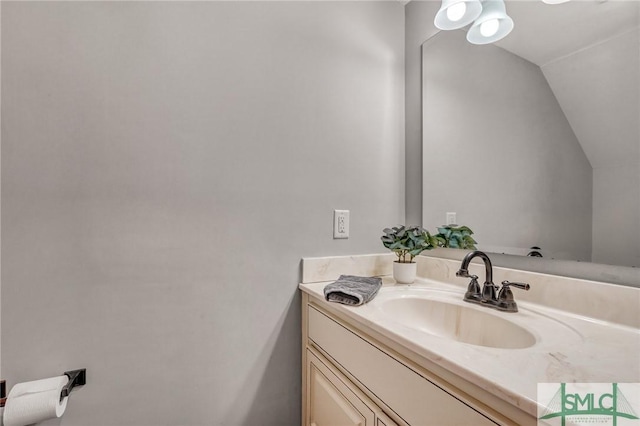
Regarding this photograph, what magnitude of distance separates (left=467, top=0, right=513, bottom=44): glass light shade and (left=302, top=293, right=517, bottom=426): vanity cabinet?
3.82 ft

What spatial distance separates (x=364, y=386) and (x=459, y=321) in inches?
15.0

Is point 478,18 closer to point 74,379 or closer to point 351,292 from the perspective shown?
point 351,292

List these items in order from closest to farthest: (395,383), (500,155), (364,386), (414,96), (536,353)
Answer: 1. (536,353)
2. (395,383)
3. (364,386)
4. (500,155)
5. (414,96)

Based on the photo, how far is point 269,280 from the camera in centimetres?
115

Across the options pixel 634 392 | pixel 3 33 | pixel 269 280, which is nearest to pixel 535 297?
pixel 634 392

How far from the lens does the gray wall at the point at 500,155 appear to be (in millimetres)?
921

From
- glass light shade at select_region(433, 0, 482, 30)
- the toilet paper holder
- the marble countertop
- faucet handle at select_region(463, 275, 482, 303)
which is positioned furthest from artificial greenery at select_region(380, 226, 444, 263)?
the toilet paper holder

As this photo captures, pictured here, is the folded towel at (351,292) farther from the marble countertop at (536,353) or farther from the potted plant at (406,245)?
the potted plant at (406,245)

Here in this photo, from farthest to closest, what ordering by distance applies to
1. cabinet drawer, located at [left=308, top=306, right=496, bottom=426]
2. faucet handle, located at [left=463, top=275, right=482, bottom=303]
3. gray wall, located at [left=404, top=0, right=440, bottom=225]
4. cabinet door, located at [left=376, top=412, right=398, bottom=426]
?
gray wall, located at [left=404, top=0, right=440, bottom=225] → faucet handle, located at [left=463, top=275, right=482, bottom=303] → cabinet door, located at [left=376, top=412, right=398, bottom=426] → cabinet drawer, located at [left=308, top=306, right=496, bottom=426]

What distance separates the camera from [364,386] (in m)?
0.82

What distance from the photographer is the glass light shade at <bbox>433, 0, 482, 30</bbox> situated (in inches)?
45.5

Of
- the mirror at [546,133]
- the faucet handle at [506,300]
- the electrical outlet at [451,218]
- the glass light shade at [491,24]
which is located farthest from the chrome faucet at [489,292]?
the glass light shade at [491,24]

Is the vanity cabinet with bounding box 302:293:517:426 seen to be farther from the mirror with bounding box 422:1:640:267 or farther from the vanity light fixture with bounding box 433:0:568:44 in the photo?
the vanity light fixture with bounding box 433:0:568:44

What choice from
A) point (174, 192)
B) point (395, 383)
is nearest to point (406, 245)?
point (395, 383)
